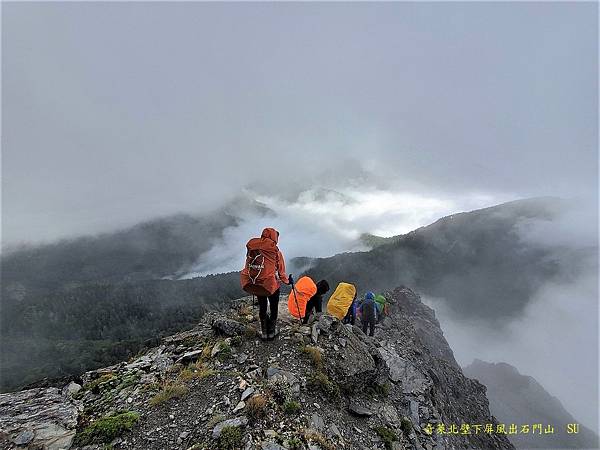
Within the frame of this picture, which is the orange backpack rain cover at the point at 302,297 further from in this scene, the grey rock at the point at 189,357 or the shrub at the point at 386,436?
the shrub at the point at 386,436

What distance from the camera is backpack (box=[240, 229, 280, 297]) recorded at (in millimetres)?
12000

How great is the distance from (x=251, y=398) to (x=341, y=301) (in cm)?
1177

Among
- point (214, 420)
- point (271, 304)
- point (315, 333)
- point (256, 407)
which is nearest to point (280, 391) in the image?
point (256, 407)

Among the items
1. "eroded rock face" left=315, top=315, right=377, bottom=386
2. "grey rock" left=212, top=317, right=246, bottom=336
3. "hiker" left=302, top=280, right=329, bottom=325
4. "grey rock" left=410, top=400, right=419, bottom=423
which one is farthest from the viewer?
"hiker" left=302, top=280, right=329, bottom=325

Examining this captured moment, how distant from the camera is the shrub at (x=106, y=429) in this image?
9508 millimetres

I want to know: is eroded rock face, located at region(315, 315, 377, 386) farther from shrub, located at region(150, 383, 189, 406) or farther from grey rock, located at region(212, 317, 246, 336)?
shrub, located at region(150, 383, 189, 406)

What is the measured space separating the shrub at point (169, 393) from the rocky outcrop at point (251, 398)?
0.10 feet

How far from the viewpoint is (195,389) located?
11.1 meters

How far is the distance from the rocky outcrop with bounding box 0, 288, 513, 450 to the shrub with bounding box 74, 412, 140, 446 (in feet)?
0.09

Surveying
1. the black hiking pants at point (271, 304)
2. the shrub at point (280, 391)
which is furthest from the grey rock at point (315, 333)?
the shrub at point (280, 391)

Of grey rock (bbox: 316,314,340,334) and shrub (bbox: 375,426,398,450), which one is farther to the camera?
grey rock (bbox: 316,314,340,334)

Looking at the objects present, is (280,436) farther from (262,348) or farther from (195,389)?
(262,348)

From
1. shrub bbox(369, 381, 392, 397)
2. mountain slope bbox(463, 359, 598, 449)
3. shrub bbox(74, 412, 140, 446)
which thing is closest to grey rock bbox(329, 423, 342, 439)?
shrub bbox(369, 381, 392, 397)

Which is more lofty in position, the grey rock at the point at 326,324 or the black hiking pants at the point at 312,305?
the black hiking pants at the point at 312,305
